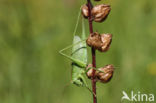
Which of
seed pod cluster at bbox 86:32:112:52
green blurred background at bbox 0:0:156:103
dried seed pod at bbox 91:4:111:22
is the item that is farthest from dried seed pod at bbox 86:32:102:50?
green blurred background at bbox 0:0:156:103

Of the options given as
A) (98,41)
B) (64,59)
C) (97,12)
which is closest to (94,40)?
(98,41)

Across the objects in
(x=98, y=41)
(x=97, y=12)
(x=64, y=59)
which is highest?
(x=97, y=12)

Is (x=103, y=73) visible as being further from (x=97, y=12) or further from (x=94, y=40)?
(x=97, y=12)

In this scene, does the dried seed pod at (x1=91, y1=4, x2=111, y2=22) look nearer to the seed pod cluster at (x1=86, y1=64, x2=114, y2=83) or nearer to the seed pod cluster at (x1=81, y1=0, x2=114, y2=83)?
the seed pod cluster at (x1=81, y1=0, x2=114, y2=83)

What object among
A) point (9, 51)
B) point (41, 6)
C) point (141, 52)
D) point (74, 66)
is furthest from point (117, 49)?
point (41, 6)

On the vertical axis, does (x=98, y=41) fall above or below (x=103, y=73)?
above

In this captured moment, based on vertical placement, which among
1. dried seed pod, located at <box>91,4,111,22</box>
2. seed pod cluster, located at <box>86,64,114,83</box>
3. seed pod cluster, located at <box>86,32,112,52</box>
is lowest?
seed pod cluster, located at <box>86,64,114,83</box>
